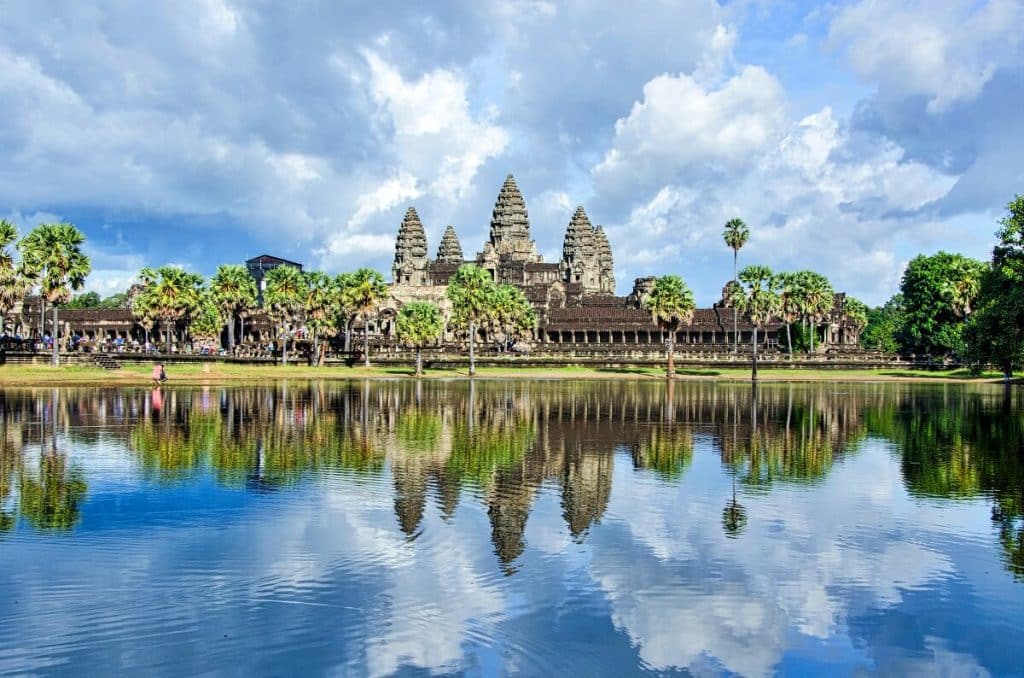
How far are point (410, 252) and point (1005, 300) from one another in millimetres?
147222

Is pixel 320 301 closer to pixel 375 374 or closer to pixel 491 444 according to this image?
pixel 375 374

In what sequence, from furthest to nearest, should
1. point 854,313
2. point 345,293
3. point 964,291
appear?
point 854,313 → point 964,291 → point 345,293

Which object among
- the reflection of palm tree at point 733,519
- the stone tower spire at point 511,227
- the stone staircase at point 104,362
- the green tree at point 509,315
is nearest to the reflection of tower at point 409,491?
the reflection of palm tree at point 733,519

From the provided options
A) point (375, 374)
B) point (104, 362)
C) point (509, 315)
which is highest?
point (509, 315)

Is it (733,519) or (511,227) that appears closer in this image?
(733,519)

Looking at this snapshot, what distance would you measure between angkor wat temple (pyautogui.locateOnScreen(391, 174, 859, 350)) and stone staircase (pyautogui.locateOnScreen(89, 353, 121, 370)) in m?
61.5

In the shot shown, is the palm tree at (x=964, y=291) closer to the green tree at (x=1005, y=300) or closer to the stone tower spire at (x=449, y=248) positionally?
the green tree at (x=1005, y=300)

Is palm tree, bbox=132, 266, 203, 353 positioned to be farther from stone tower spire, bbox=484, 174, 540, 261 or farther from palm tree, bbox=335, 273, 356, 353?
stone tower spire, bbox=484, 174, 540, 261

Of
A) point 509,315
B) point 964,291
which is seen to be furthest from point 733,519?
Result: point 509,315

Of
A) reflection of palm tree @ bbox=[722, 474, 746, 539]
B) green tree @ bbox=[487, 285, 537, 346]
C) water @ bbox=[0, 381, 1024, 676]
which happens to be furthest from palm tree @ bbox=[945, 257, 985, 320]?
reflection of palm tree @ bbox=[722, 474, 746, 539]

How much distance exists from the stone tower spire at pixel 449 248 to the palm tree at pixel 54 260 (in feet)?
383

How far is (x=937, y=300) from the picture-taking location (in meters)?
103

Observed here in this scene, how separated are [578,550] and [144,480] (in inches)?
489

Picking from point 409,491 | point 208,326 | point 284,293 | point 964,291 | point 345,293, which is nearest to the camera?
point 409,491
